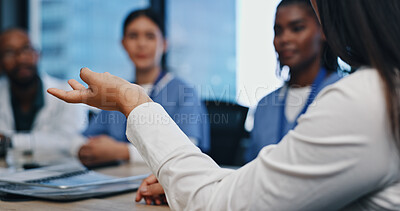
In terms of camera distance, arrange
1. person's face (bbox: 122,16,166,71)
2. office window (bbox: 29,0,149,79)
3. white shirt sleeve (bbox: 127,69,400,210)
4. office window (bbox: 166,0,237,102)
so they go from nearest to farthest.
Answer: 1. white shirt sleeve (bbox: 127,69,400,210)
2. person's face (bbox: 122,16,166,71)
3. office window (bbox: 166,0,237,102)
4. office window (bbox: 29,0,149,79)

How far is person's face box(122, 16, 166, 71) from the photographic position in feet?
5.66

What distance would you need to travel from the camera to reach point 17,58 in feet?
6.93

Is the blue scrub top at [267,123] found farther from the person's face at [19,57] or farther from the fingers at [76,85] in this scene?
the person's face at [19,57]

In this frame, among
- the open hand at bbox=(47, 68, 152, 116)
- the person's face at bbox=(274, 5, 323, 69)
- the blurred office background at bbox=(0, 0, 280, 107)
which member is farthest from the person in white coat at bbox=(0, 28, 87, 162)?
the open hand at bbox=(47, 68, 152, 116)

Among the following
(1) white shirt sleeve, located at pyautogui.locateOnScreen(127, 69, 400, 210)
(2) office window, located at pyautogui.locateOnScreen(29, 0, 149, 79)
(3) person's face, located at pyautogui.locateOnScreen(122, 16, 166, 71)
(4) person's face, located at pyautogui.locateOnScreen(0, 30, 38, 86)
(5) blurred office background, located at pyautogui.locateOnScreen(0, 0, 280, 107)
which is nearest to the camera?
(1) white shirt sleeve, located at pyautogui.locateOnScreen(127, 69, 400, 210)

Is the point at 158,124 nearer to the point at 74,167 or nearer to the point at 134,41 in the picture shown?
the point at 74,167

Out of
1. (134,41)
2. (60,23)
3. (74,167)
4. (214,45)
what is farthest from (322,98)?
(60,23)

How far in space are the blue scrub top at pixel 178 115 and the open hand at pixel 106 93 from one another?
868 millimetres

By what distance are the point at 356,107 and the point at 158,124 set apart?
0.88 ft

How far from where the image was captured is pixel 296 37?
1.40 metres

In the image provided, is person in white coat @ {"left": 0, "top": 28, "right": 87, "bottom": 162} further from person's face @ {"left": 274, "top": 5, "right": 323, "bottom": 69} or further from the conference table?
the conference table

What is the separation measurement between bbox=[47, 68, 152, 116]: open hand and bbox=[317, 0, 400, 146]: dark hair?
29 centimetres

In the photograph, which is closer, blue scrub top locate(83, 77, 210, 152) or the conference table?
the conference table

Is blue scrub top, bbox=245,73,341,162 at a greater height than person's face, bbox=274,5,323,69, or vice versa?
person's face, bbox=274,5,323,69
